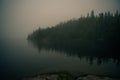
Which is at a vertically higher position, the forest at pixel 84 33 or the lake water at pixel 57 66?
the forest at pixel 84 33

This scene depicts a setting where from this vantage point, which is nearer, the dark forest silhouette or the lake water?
the lake water

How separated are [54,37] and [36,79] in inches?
1928

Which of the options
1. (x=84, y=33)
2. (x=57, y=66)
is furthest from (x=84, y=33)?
(x=57, y=66)

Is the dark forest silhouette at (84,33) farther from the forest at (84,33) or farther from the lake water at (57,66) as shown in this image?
the lake water at (57,66)

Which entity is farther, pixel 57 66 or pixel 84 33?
pixel 84 33

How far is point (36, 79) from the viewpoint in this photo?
41.4ft

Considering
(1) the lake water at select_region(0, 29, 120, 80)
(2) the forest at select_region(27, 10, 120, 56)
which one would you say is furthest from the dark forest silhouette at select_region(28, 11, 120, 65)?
(1) the lake water at select_region(0, 29, 120, 80)

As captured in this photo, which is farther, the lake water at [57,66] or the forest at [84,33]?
the forest at [84,33]

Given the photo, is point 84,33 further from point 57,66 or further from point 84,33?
point 57,66

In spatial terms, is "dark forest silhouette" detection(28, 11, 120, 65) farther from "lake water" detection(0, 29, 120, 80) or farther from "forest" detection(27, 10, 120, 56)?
"lake water" detection(0, 29, 120, 80)

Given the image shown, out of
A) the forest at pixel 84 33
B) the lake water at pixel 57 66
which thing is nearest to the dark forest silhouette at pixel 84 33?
the forest at pixel 84 33

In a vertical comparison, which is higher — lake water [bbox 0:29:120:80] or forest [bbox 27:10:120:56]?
forest [bbox 27:10:120:56]

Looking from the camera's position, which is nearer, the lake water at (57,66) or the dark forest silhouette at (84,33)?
the lake water at (57,66)

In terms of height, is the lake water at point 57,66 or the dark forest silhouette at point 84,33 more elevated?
the dark forest silhouette at point 84,33
